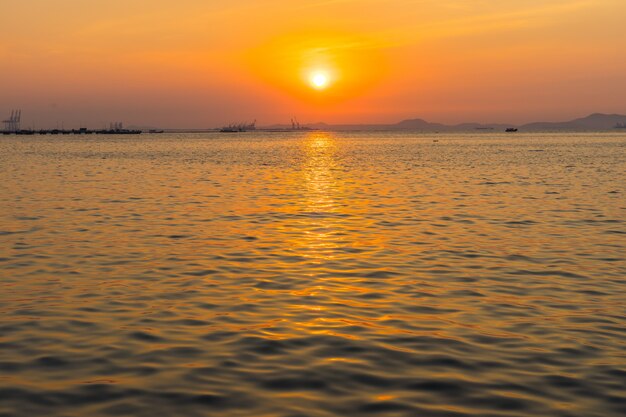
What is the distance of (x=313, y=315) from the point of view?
48.8ft

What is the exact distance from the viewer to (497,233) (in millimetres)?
26859

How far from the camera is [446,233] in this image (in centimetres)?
2689

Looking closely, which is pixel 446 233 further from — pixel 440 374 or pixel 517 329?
pixel 440 374

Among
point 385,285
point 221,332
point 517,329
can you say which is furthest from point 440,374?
point 385,285

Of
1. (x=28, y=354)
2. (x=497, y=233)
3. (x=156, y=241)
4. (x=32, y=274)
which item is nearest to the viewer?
(x=28, y=354)

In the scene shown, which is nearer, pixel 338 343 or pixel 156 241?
pixel 338 343

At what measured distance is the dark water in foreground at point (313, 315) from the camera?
1031 cm

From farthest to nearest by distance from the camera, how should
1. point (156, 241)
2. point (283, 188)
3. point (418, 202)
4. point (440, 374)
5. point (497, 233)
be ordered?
point (283, 188) < point (418, 202) < point (497, 233) < point (156, 241) < point (440, 374)

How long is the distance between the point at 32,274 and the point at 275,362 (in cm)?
1038

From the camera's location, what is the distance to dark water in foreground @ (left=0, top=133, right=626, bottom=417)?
1031 centimetres

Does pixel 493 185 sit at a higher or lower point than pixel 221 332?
higher

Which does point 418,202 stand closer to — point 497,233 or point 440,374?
point 497,233

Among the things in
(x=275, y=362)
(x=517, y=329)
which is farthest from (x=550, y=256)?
(x=275, y=362)

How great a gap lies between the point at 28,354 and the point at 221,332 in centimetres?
351
